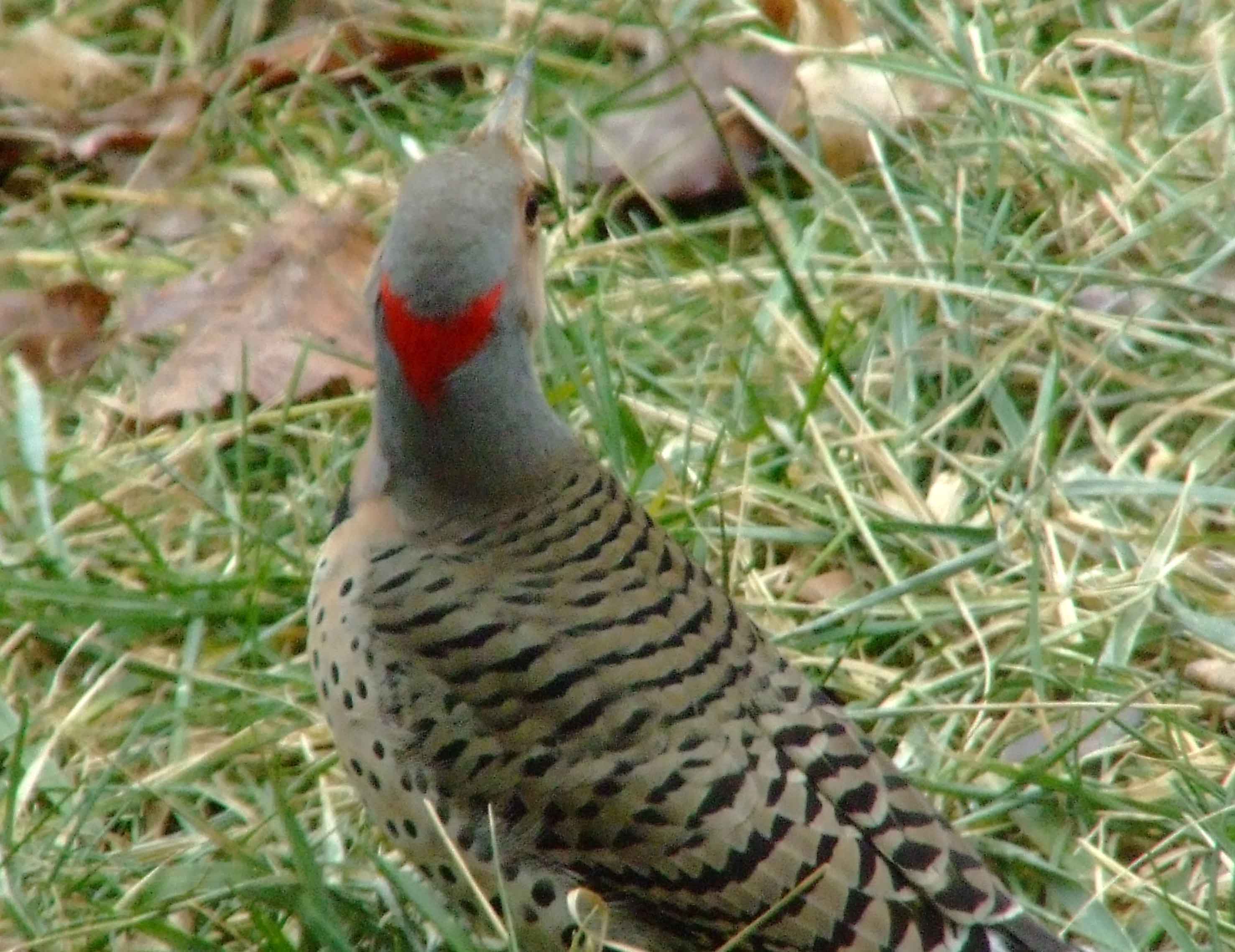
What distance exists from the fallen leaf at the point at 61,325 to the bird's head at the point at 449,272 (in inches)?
56.6

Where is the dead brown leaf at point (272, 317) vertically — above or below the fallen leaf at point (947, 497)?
above

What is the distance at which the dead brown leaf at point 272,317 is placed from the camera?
3814mm

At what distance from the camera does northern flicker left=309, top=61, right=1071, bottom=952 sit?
8.48ft

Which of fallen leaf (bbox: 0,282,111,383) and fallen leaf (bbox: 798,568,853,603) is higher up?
fallen leaf (bbox: 0,282,111,383)

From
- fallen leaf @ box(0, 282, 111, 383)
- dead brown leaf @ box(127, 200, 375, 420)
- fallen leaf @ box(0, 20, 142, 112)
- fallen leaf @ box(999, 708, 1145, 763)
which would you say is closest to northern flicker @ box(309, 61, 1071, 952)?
fallen leaf @ box(999, 708, 1145, 763)

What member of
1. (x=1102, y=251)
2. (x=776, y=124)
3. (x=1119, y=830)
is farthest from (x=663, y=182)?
(x=1119, y=830)

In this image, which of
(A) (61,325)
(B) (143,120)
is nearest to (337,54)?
(B) (143,120)

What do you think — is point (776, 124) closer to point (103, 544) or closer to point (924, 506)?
point (924, 506)

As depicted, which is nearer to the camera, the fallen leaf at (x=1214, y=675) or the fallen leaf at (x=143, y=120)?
the fallen leaf at (x=1214, y=675)

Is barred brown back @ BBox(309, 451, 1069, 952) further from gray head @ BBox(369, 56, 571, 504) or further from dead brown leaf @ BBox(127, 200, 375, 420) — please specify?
dead brown leaf @ BBox(127, 200, 375, 420)

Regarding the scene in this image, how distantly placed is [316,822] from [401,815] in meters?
0.43

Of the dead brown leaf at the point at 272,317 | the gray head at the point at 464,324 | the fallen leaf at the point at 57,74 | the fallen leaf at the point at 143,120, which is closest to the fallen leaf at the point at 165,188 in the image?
the fallen leaf at the point at 143,120

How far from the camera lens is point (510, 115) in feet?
9.85

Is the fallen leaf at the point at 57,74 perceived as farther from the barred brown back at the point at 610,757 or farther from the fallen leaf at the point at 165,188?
the barred brown back at the point at 610,757
